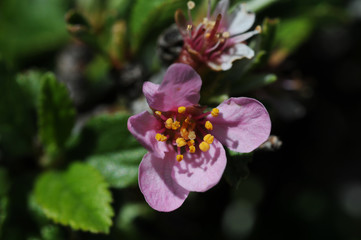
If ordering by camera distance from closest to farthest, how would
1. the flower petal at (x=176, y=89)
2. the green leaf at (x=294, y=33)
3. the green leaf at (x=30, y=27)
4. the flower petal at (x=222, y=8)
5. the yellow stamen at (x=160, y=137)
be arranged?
the flower petal at (x=176, y=89)
the yellow stamen at (x=160, y=137)
the flower petal at (x=222, y=8)
the green leaf at (x=294, y=33)
the green leaf at (x=30, y=27)

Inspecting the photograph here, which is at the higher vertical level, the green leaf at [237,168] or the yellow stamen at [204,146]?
the yellow stamen at [204,146]

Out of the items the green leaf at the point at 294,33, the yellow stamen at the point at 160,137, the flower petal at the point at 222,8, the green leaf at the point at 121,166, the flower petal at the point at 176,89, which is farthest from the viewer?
the green leaf at the point at 294,33

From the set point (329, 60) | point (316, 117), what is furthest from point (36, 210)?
point (329, 60)

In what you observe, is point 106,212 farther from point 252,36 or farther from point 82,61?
point 82,61

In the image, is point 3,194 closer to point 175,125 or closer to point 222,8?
point 175,125

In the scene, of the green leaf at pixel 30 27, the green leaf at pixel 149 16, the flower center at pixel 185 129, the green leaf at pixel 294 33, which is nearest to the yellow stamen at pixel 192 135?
the flower center at pixel 185 129

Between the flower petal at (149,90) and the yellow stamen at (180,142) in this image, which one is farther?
the yellow stamen at (180,142)

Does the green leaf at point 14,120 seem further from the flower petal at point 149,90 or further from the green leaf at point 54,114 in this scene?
the flower petal at point 149,90

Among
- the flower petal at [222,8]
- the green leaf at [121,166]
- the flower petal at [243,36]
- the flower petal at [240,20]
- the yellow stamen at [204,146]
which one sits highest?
the flower petal at [222,8]

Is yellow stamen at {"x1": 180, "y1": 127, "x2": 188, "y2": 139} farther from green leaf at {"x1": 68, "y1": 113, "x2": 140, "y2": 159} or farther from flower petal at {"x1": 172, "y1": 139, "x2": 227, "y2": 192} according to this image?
green leaf at {"x1": 68, "y1": 113, "x2": 140, "y2": 159}
